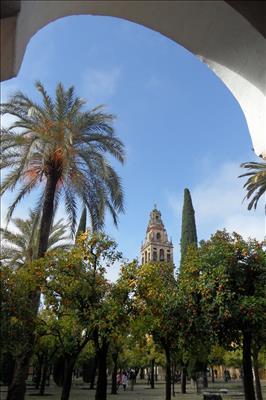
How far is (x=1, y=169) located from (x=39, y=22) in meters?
13.0

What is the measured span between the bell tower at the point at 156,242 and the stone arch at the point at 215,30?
8949cm

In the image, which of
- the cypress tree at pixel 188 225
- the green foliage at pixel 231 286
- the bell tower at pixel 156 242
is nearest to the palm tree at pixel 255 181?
the green foliage at pixel 231 286

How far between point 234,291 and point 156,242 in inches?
3139

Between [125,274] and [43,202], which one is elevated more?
[43,202]

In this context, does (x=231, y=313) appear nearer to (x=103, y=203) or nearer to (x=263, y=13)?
(x=103, y=203)

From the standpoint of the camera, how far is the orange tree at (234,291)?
43.2 feet

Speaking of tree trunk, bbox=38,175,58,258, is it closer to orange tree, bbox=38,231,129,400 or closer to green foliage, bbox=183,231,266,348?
orange tree, bbox=38,231,129,400

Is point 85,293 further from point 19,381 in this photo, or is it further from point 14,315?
point 14,315

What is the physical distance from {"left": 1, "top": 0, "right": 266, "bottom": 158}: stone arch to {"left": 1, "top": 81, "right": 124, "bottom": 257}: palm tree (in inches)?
451

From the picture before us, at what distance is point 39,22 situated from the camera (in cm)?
220

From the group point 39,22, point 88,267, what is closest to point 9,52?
point 39,22

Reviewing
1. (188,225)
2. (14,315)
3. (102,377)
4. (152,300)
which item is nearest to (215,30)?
(14,315)

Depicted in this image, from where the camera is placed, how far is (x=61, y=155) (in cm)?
1415

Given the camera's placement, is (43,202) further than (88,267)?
Yes
